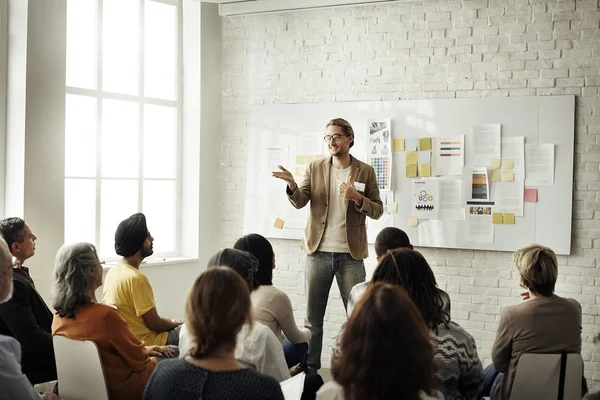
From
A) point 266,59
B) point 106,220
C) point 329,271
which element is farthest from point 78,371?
point 266,59

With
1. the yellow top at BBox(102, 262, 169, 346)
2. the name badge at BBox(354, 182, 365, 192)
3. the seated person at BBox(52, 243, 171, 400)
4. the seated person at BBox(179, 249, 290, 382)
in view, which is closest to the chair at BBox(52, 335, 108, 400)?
the seated person at BBox(52, 243, 171, 400)

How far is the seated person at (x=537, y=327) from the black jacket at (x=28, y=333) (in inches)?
87.5

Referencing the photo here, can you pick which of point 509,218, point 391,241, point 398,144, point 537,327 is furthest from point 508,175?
point 537,327

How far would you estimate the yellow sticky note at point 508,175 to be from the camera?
18.8 feet

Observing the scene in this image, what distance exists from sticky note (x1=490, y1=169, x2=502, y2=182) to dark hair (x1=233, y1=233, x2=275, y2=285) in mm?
2599

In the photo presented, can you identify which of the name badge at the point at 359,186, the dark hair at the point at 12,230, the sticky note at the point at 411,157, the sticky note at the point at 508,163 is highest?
the sticky note at the point at 411,157

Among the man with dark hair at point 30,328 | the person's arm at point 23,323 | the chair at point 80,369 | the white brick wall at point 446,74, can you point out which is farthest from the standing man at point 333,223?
the chair at point 80,369

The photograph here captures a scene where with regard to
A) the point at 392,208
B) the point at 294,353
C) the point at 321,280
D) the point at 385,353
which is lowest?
the point at 294,353

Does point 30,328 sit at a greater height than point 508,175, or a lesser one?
lesser

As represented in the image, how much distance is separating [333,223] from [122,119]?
2366 mm

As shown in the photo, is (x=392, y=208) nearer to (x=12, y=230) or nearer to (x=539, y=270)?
(x=539, y=270)

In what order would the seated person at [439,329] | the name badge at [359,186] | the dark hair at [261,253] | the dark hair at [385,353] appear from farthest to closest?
the name badge at [359,186]
the dark hair at [261,253]
the seated person at [439,329]
the dark hair at [385,353]

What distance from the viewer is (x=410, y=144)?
20.1 ft

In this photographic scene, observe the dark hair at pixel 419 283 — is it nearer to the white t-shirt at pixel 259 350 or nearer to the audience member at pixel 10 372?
the white t-shirt at pixel 259 350
